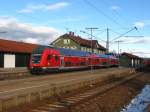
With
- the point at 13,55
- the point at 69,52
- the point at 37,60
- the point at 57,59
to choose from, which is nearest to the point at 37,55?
the point at 37,60

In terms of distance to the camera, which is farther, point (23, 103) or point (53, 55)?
point (53, 55)

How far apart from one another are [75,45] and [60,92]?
8752cm

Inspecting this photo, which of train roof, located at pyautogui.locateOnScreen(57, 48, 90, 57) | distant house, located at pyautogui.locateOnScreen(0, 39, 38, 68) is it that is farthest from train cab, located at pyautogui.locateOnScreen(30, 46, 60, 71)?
distant house, located at pyautogui.locateOnScreen(0, 39, 38, 68)

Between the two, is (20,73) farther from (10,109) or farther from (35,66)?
(10,109)

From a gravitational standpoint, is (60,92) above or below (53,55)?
below

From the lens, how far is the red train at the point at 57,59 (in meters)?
43.8

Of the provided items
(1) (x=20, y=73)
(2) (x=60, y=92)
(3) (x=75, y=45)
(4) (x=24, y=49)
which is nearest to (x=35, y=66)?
(1) (x=20, y=73)

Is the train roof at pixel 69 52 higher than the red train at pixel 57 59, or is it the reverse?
Result: the train roof at pixel 69 52

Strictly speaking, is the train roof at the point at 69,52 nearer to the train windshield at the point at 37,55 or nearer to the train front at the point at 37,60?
the train windshield at the point at 37,55

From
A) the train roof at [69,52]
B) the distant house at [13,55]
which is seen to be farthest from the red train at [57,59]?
the distant house at [13,55]

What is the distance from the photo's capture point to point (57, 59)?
46969 millimetres

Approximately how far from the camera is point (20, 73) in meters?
43.3

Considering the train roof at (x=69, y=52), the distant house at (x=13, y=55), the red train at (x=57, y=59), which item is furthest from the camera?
the distant house at (x=13, y=55)

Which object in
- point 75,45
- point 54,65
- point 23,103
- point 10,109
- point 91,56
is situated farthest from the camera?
point 75,45
